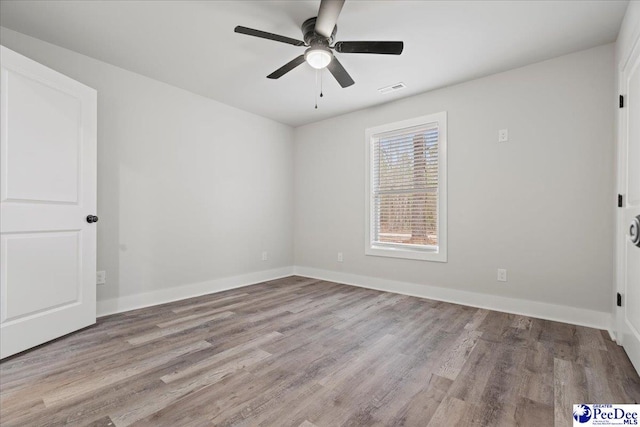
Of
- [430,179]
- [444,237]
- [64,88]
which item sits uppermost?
[64,88]

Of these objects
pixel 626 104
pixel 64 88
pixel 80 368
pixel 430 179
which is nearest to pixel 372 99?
pixel 430 179

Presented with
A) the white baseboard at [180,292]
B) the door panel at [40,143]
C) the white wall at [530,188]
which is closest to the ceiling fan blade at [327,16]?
the white wall at [530,188]

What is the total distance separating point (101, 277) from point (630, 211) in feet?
14.3

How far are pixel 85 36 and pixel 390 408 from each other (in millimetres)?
3557

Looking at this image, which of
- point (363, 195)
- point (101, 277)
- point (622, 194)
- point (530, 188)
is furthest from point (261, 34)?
point (622, 194)

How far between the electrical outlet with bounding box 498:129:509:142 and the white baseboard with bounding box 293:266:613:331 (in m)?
1.62

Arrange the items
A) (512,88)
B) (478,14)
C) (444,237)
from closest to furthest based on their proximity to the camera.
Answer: (478,14) < (512,88) < (444,237)

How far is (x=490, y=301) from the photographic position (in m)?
3.06

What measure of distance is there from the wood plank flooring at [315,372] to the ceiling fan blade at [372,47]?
217cm

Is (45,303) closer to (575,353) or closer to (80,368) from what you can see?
(80,368)

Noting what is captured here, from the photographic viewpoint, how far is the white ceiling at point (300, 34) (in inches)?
83.7

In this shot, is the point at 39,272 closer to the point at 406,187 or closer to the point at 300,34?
the point at 300,34

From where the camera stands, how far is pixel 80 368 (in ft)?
6.03

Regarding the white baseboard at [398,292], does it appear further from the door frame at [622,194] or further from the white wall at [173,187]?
the door frame at [622,194]
